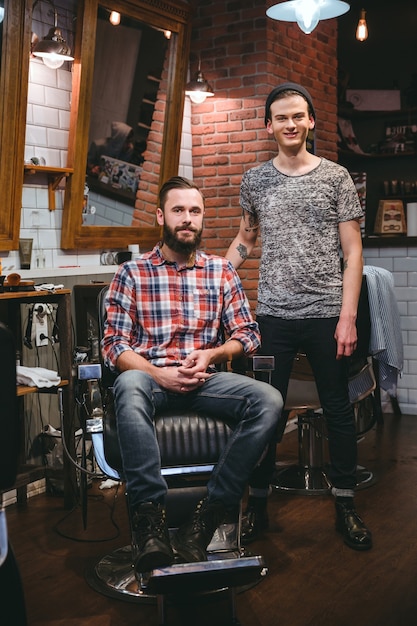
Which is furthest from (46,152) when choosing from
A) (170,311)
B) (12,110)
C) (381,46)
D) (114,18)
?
(381,46)

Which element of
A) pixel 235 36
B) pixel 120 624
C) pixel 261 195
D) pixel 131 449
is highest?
pixel 235 36

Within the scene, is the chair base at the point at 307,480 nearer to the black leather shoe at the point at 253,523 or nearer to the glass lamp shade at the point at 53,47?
the black leather shoe at the point at 253,523

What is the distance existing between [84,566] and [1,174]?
1.76m

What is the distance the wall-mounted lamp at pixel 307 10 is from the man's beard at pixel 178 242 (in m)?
1.57

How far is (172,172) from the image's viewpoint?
15.5 ft

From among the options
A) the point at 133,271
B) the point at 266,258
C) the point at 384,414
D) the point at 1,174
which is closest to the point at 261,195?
the point at 266,258

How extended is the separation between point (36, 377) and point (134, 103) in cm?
180

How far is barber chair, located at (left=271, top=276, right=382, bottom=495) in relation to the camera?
3742 mm

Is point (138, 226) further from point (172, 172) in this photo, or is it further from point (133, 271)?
point (133, 271)

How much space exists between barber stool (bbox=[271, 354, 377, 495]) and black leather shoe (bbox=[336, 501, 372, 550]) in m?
0.56

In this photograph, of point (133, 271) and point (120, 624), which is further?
point (133, 271)

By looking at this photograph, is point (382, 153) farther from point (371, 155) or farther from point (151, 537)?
point (151, 537)

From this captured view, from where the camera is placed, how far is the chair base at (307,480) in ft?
12.2

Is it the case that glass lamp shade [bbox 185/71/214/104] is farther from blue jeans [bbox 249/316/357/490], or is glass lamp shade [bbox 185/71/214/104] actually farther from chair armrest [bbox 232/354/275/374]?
chair armrest [bbox 232/354/275/374]
